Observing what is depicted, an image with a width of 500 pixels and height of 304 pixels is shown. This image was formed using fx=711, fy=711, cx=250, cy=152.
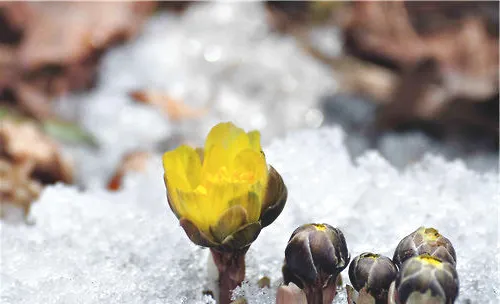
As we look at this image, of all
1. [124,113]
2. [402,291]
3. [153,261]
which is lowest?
[402,291]

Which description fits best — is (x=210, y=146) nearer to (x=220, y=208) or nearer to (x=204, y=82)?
(x=220, y=208)

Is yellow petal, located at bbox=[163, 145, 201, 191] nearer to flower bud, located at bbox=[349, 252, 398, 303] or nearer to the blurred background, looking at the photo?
flower bud, located at bbox=[349, 252, 398, 303]

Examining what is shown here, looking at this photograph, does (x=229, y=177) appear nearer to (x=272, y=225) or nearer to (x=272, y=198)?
(x=272, y=198)

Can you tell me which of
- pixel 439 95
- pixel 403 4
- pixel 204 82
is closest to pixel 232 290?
pixel 439 95

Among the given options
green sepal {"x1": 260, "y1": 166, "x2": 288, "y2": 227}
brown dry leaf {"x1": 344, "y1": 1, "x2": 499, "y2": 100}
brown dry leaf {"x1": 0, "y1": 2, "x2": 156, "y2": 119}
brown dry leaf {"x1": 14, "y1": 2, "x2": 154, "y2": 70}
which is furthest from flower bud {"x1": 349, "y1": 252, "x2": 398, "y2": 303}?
brown dry leaf {"x1": 14, "y1": 2, "x2": 154, "y2": 70}

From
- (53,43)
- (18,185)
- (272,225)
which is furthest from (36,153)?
(272,225)

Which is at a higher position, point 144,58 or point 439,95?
point 144,58

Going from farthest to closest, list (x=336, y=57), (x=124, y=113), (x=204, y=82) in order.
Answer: (x=336, y=57) < (x=204, y=82) < (x=124, y=113)
